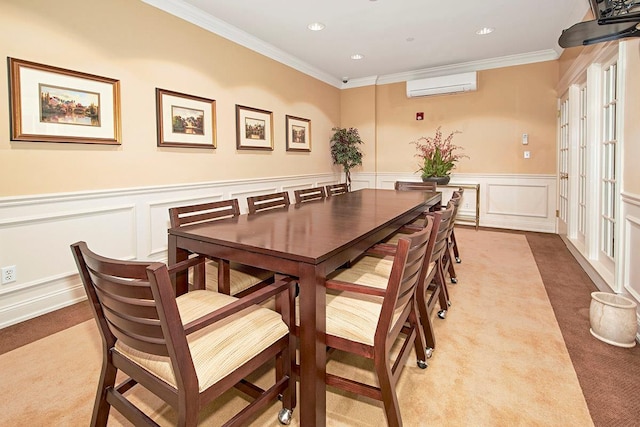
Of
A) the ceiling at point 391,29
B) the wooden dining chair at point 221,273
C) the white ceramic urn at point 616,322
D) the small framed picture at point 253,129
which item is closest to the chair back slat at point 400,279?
the wooden dining chair at point 221,273


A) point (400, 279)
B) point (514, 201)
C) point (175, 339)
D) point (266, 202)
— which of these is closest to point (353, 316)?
point (400, 279)

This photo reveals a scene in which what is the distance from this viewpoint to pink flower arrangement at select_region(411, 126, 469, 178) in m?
5.33

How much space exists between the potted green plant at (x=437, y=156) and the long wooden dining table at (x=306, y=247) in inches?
129

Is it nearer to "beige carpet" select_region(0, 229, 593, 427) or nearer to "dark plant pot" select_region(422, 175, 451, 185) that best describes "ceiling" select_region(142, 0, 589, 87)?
"dark plant pot" select_region(422, 175, 451, 185)

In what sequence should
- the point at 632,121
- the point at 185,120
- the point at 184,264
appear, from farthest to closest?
1. the point at 185,120
2. the point at 632,121
3. the point at 184,264

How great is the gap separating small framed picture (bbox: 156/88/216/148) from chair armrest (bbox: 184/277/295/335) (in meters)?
2.53

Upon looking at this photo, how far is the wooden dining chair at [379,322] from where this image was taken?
1229 mm

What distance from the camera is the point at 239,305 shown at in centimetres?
114

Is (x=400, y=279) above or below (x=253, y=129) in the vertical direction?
below

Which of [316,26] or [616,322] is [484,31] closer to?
[316,26]

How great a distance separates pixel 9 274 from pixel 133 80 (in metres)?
1.80

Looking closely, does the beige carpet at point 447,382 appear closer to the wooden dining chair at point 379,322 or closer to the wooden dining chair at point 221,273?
the wooden dining chair at point 379,322

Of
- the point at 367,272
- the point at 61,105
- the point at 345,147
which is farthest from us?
the point at 345,147

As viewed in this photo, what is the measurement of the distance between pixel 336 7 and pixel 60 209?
10.2 feet
